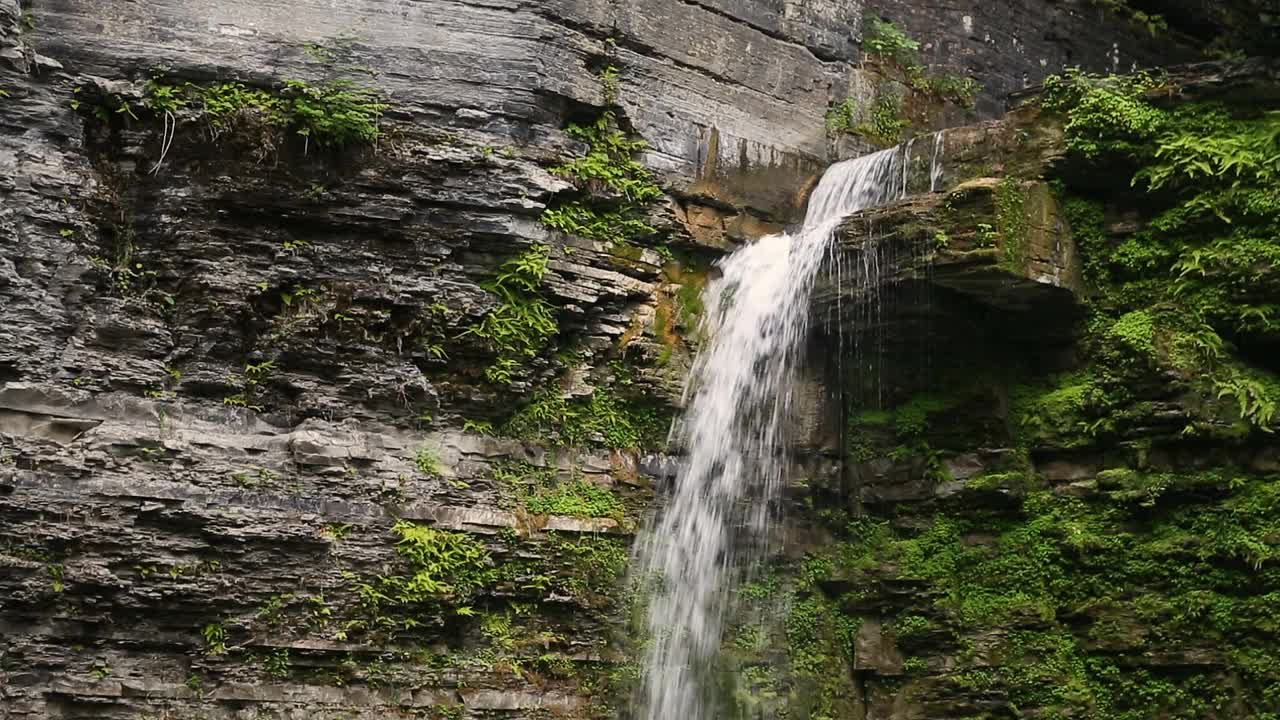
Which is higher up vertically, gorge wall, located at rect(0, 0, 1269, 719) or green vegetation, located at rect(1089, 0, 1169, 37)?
green vegetation, located at rect(1089, 0, 1169, 37)

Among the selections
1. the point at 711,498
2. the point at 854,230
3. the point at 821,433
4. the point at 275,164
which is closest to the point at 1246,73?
the point at 854,230

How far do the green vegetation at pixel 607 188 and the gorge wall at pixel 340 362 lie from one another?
2cm

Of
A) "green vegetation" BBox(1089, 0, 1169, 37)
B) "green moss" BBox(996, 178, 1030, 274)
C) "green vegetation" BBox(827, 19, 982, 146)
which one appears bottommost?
"green moss" BBox(996, 178, 1030, 274)

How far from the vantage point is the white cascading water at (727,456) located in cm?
739

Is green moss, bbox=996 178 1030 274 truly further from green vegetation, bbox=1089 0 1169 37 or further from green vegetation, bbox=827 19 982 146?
green vegetation, bbox=1089 0 1169 37

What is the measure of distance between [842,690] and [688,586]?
1146mm

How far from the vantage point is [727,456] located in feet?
25.5

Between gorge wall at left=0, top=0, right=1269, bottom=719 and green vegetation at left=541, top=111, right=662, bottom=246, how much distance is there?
0.07 ft

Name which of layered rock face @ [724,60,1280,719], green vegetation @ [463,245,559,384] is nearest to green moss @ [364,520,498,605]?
green vegetation @ [463,245,559,384]

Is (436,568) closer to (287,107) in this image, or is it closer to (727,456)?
(727,456)

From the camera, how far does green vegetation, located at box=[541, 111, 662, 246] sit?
7754 mm

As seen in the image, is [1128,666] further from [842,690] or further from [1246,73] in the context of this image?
[1246,73]

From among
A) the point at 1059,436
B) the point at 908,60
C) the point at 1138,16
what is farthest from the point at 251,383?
the point at 1138,16

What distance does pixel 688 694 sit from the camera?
7.32 m
